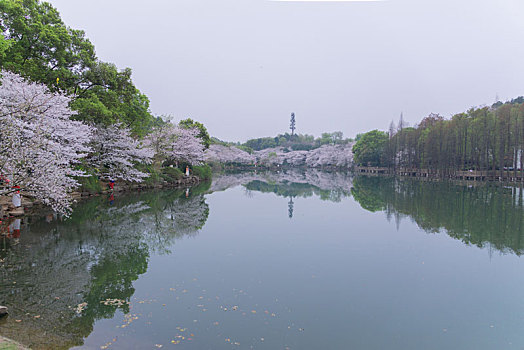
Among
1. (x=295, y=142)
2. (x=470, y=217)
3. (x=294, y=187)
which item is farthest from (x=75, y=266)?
(x=295, y=142)

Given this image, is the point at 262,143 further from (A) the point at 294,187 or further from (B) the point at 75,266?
(B) the point at 75,266

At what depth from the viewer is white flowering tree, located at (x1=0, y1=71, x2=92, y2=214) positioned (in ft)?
23.2

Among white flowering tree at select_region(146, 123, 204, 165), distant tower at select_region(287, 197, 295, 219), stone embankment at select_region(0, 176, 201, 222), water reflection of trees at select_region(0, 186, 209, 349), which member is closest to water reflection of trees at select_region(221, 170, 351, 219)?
distant tower at select_region(287, 197, 295, 219)

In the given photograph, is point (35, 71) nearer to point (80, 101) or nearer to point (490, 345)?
point (80, 101)

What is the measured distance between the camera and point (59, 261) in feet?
23.6

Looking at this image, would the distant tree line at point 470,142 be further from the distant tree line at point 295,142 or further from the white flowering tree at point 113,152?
the white flowering tree at point 113,152

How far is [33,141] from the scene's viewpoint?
324 inches

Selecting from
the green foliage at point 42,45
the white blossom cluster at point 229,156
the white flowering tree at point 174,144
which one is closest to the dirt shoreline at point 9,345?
the green foliage at point 42,45

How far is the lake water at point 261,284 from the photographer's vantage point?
442cm

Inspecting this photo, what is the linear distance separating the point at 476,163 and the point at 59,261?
4731cm

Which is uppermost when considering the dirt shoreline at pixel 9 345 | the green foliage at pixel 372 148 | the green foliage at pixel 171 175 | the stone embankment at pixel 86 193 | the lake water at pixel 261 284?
the green foliage at pixel 372 148

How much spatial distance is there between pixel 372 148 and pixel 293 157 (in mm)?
28986

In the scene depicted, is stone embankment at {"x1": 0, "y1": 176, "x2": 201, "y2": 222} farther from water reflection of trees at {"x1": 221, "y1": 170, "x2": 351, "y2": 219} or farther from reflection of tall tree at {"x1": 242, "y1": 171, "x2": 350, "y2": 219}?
reflection of tall tree at {"x1": 242, "y1": 171, "x2": 350, "y2": 219}

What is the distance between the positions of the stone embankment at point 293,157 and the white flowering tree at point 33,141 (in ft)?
153
